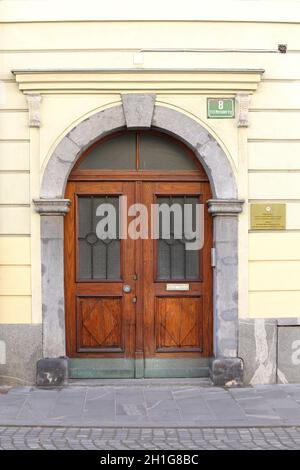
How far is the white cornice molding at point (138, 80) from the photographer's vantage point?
8.21 metres

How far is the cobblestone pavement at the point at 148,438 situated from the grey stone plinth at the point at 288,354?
1.82 metres

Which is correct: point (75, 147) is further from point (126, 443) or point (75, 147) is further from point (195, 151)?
point (126, 443)

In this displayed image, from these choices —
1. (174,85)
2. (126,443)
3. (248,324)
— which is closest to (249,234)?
(248,324)

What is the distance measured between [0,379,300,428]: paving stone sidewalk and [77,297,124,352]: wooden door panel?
1.67 ft

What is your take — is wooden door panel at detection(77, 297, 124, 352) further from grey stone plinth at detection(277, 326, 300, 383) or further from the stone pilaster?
grey stone plinth at detection(277, 326, 300, 383)

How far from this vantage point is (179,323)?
861cm

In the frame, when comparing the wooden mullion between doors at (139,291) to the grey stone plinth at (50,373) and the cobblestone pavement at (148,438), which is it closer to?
the grey stone plinth at (50,373)

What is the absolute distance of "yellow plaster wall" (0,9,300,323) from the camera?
828 centimetres

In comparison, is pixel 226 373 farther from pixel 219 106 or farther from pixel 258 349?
pixel 219 106

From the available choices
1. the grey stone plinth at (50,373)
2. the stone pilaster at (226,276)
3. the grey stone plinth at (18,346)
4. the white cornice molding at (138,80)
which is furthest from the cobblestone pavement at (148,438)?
the white cornice molding at (138,80)

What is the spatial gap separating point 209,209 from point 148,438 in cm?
331
